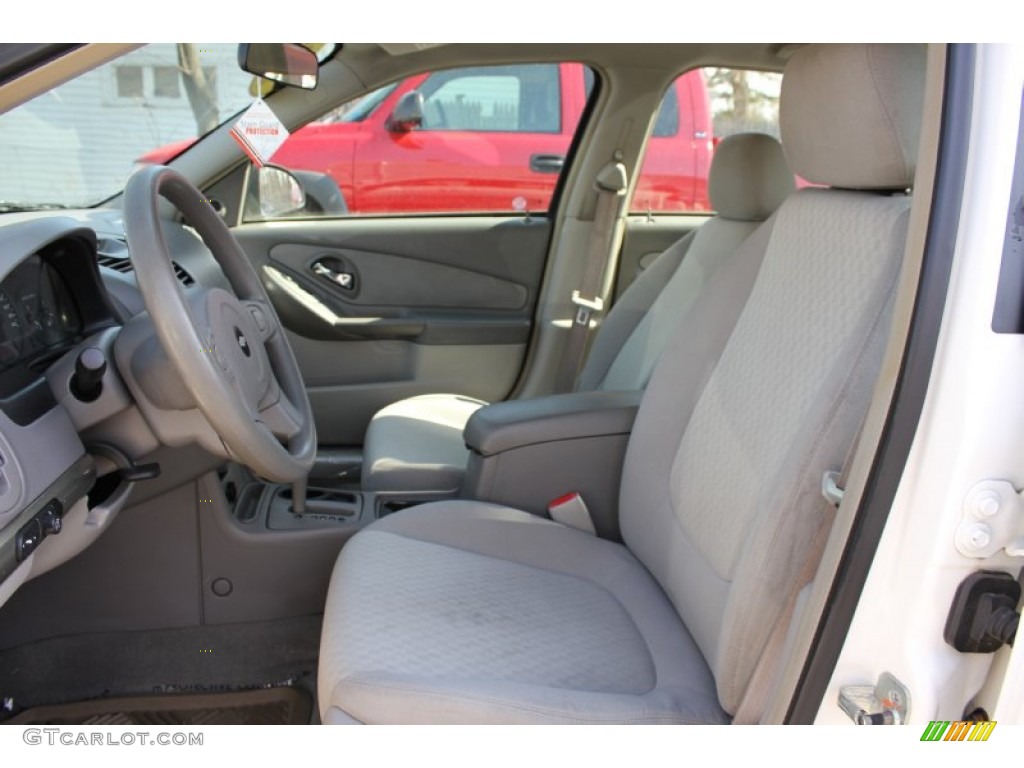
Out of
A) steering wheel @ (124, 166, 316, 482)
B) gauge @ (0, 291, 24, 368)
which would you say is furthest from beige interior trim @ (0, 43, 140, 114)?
gauge @ (0, 291, 24, 368)

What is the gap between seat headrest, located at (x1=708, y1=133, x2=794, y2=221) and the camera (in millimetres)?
2012

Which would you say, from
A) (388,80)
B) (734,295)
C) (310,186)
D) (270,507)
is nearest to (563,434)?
(734,295)

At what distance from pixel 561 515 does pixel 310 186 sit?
1.51m

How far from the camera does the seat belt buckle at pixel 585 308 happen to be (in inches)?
113

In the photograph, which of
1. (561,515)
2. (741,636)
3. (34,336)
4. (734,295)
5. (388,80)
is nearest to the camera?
(741,636)

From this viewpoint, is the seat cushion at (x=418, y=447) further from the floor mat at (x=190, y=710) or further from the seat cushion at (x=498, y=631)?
the floor mat at (x=190, y=710)

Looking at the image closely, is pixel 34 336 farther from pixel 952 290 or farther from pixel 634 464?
pixel 952 290

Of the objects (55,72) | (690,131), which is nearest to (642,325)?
(690,131)

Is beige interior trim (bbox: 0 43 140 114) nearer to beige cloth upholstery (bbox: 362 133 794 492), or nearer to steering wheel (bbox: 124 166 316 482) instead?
steering wheel (bbox: 124 166 316 482)

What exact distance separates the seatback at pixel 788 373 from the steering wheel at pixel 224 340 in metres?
0.61

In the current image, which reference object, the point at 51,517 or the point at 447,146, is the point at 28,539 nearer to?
the point at 51,517

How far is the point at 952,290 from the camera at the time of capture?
96 cm

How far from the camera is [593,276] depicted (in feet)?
9.50

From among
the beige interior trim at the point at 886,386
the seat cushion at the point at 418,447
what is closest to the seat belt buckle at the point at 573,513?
the seat cushion at the point at 418,447
